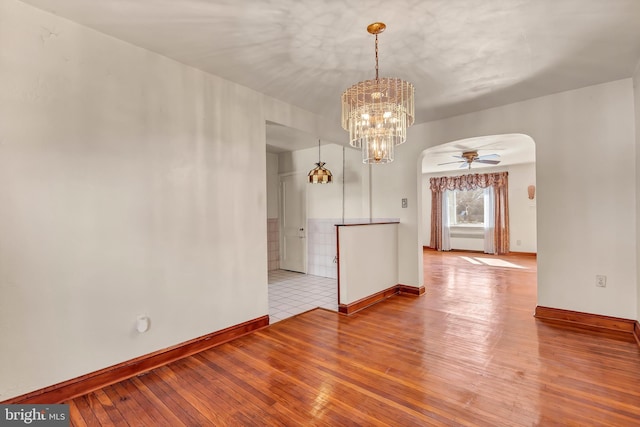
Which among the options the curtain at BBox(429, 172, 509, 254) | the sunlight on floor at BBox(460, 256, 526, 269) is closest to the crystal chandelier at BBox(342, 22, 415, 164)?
the sunlight on floor at BBox(460, 256, 526, 269)

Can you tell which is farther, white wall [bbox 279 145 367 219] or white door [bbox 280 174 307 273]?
white door [bbox 280 174 307 273]

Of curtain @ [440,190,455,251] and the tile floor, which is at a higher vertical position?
curtain @ [440,190,455,251]

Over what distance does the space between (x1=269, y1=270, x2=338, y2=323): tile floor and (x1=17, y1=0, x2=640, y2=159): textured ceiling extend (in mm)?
2598

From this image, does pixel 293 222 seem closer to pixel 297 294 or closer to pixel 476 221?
pixel 297 294

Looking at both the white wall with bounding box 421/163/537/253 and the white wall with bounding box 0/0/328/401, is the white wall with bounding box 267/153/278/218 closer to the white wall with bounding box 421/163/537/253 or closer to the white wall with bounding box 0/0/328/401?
the white wall with bounding box 0/0/328/401

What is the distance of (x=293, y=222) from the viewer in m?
6.23

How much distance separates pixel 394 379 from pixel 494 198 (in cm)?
766

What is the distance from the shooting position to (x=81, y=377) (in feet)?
6.54

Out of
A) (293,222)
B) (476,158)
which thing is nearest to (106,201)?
(293,222)

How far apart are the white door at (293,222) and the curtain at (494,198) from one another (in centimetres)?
513

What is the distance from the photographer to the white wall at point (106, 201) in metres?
1.80

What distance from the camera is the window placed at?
8.91 meters

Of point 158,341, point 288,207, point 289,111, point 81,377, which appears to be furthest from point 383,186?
point 81,377

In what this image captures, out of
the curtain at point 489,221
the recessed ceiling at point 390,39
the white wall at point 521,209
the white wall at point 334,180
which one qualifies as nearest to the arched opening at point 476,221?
the white wall at point 521,209
